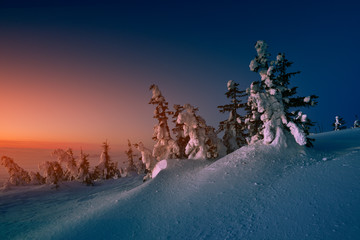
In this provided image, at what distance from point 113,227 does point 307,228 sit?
975 centimetres

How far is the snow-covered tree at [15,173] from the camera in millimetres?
39156

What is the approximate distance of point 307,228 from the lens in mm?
6781

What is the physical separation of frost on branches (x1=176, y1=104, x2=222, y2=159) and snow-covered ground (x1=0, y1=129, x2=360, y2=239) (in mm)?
2881

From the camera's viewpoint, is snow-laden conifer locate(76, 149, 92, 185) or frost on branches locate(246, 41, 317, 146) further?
snow-laden conifer locate(76, 149, 92, 185)

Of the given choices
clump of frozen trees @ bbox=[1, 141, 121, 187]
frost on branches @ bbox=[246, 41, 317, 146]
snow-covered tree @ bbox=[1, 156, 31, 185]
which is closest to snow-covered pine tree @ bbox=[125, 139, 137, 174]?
clump of frozen trees @ bbox=[1, 141, 121, 187]

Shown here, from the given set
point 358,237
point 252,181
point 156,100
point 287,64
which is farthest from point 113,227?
point 287,64

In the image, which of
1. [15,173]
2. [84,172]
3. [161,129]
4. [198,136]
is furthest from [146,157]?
[15,173]

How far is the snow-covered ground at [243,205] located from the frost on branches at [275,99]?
5.90ft

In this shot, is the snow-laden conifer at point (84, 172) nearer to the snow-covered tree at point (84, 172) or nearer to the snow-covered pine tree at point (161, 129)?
the snow-covered tree at point (84, 172)

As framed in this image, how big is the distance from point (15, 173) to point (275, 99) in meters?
52.2

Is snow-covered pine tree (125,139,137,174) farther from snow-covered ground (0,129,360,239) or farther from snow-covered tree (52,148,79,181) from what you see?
snow-covered ground (0,129,360,239)

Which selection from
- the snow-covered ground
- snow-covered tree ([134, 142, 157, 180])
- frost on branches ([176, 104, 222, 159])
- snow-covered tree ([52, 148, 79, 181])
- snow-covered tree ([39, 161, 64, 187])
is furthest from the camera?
snow-covered tree ([52, 148, 79, 181])

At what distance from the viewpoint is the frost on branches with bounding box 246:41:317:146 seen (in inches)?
577

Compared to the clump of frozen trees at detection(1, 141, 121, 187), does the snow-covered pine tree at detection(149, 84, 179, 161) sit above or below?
above
